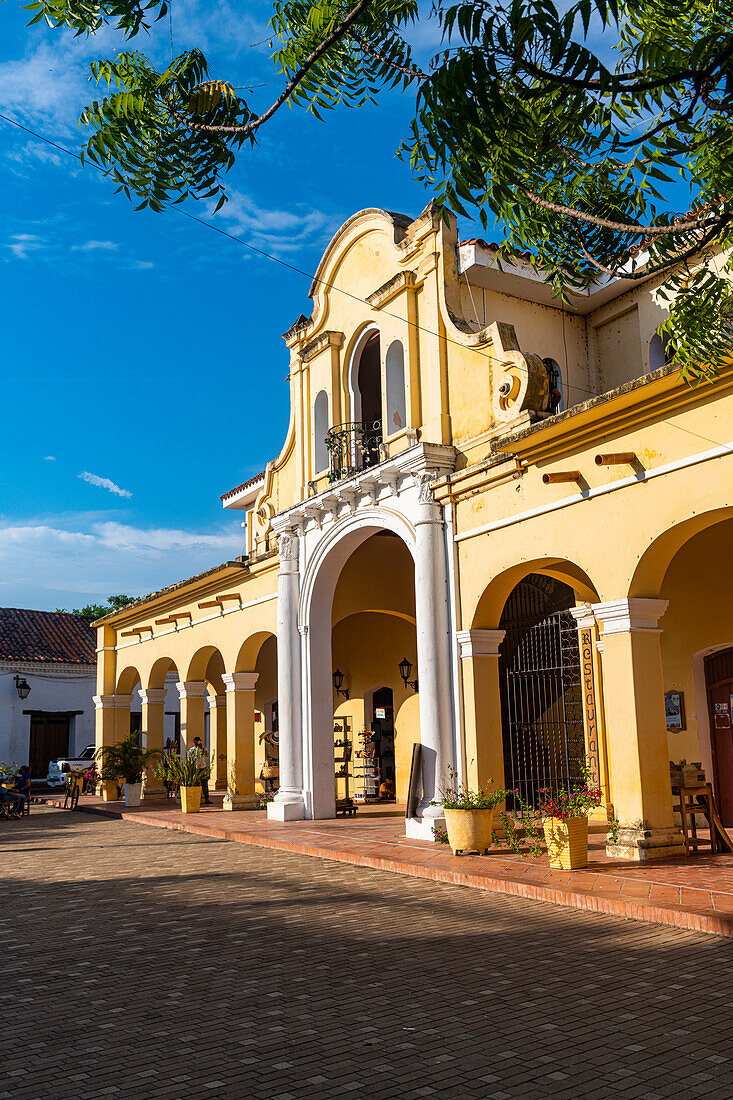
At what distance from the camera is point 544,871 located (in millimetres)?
9641

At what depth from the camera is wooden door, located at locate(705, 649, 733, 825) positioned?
499 inches

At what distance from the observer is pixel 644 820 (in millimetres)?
9617

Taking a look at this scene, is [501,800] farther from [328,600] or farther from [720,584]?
[328,600]

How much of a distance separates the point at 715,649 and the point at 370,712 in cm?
891

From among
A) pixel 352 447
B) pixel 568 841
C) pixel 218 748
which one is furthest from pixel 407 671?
pixel 218 748

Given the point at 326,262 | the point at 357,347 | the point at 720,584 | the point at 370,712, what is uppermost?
the point at 326,262

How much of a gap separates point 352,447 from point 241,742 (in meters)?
6.99

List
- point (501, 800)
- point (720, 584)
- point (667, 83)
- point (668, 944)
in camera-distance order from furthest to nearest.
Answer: point (720, 584), point (501, 800), point (668, 944), point (667, 83)

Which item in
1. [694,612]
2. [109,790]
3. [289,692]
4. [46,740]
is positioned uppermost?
[694,612]

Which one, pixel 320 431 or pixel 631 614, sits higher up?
pixel 320 431

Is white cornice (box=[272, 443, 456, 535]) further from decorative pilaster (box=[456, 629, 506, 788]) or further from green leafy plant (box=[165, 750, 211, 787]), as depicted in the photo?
green leafy plant (box=[165, 750, 211, 787])

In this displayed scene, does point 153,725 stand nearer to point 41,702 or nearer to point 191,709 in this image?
point 191,709

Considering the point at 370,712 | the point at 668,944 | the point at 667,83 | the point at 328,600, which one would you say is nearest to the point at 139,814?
the point at 370,712

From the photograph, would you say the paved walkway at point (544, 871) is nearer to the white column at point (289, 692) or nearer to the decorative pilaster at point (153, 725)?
the white column at point (289, 692)
